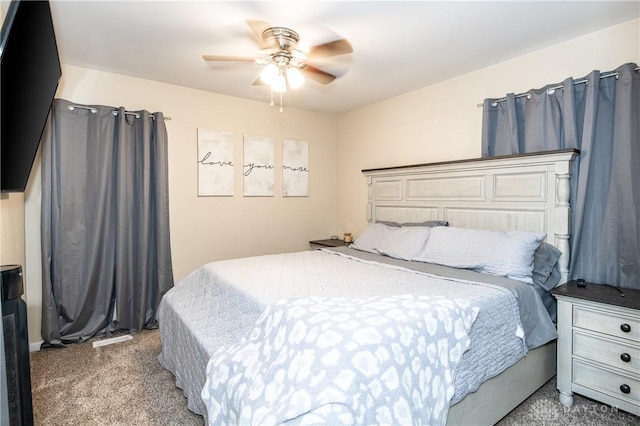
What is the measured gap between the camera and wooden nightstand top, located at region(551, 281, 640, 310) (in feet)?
6.38

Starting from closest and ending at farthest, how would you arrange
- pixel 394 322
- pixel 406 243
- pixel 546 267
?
pixel 394 322, pixel 546 267, pixel 406 243

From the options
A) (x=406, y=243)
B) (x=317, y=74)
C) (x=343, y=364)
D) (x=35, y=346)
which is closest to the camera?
(x=343, y=364)

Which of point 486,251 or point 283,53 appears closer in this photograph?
point 283,53

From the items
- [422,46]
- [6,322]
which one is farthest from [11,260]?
[422,46]

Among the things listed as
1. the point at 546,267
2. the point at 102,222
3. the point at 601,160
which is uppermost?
the point at 601,160

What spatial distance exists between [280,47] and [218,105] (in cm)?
184

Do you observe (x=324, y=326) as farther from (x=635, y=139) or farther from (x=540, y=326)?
(x=635, y=139)

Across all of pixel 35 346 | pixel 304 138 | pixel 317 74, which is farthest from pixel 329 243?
pixel 35 346

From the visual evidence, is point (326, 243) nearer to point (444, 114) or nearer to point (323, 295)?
point (444, 114)

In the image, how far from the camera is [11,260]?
2209 mm

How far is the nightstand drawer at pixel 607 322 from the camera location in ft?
6.25

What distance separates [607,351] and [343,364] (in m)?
1.82

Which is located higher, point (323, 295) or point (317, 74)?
point (317, 74)

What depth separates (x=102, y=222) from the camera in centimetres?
306
